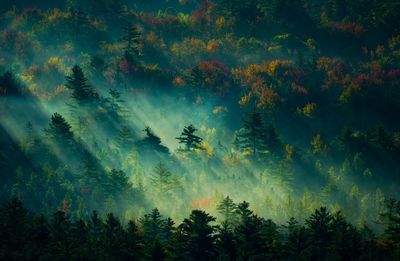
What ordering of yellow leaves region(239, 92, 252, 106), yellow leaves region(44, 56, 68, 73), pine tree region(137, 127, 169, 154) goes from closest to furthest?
pine tree region(137, 127, 169, 154), yellow leaves region(239, 92, 252, 106), yellow leaves region(44, 56, 68, 73)

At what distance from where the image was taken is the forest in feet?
164

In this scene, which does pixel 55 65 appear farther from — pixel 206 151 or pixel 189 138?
pixel 189 138

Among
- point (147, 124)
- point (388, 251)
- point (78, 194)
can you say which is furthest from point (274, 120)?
point (388, 251)

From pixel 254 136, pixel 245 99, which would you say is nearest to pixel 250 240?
pixel 254 136

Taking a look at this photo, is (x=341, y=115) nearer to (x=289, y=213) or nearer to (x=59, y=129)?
(x=289, y=213)

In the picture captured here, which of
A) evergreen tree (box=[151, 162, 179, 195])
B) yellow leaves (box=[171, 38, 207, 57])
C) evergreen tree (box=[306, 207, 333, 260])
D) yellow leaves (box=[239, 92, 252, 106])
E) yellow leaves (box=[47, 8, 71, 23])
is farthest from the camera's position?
yellow leaves (box=[47, 8, 71, 23])

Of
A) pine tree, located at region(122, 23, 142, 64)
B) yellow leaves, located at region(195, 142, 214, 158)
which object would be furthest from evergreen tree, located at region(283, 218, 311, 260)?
pine tree, located at region(122, 23, 142, 64)

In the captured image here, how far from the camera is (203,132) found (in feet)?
362

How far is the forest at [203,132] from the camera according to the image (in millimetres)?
49969

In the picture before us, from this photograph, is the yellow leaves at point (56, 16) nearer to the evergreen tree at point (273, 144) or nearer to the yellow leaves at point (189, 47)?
the yellow leaves at point (189, 47)

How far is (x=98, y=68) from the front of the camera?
129m

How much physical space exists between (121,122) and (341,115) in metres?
41.5

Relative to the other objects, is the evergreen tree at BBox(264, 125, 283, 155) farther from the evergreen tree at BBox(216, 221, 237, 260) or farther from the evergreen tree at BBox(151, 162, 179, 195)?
the evergreen tree at BBox(216, 221, 237, 260)

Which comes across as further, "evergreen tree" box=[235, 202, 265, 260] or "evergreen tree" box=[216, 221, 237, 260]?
"evergreen tree" box=[216, 221, 237, 260]
